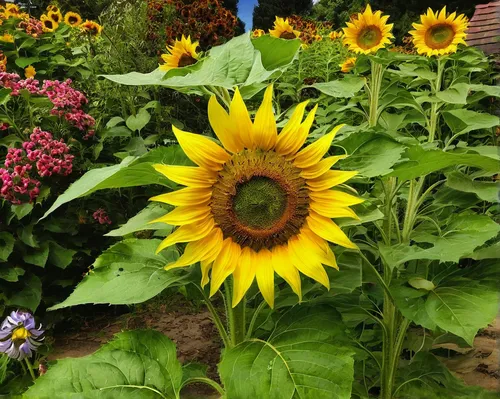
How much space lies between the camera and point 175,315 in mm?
3277

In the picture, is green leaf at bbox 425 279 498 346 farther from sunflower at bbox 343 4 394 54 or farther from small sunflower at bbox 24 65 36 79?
small sunflower at bbox 24 65 36 79

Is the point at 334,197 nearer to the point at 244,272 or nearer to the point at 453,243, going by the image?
the point at 244,272

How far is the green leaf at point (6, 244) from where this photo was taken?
9.45 feet

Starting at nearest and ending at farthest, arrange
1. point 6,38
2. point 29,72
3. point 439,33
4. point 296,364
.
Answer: point 296,364 < point 439,33 < point 29,72 < point 6,38

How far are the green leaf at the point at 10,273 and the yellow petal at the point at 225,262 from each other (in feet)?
7.31

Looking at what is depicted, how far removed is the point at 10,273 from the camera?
2.93 metres

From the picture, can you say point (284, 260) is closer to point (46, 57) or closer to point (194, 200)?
point (194, 200)

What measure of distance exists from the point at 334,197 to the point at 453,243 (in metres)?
0.44

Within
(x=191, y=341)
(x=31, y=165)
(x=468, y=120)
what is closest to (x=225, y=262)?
(x=468, y=120)

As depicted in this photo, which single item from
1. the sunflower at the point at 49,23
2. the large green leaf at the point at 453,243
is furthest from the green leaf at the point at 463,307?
the sunflower at the point at 49,23

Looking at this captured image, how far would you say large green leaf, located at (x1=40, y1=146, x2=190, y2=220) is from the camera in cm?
99

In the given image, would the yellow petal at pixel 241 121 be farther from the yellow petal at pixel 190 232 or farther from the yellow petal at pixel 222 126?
the yellow petal at pixel 190 232

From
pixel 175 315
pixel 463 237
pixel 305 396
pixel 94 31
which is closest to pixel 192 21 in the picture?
pixel 94 31

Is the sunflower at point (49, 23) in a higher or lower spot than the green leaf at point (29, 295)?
higher
